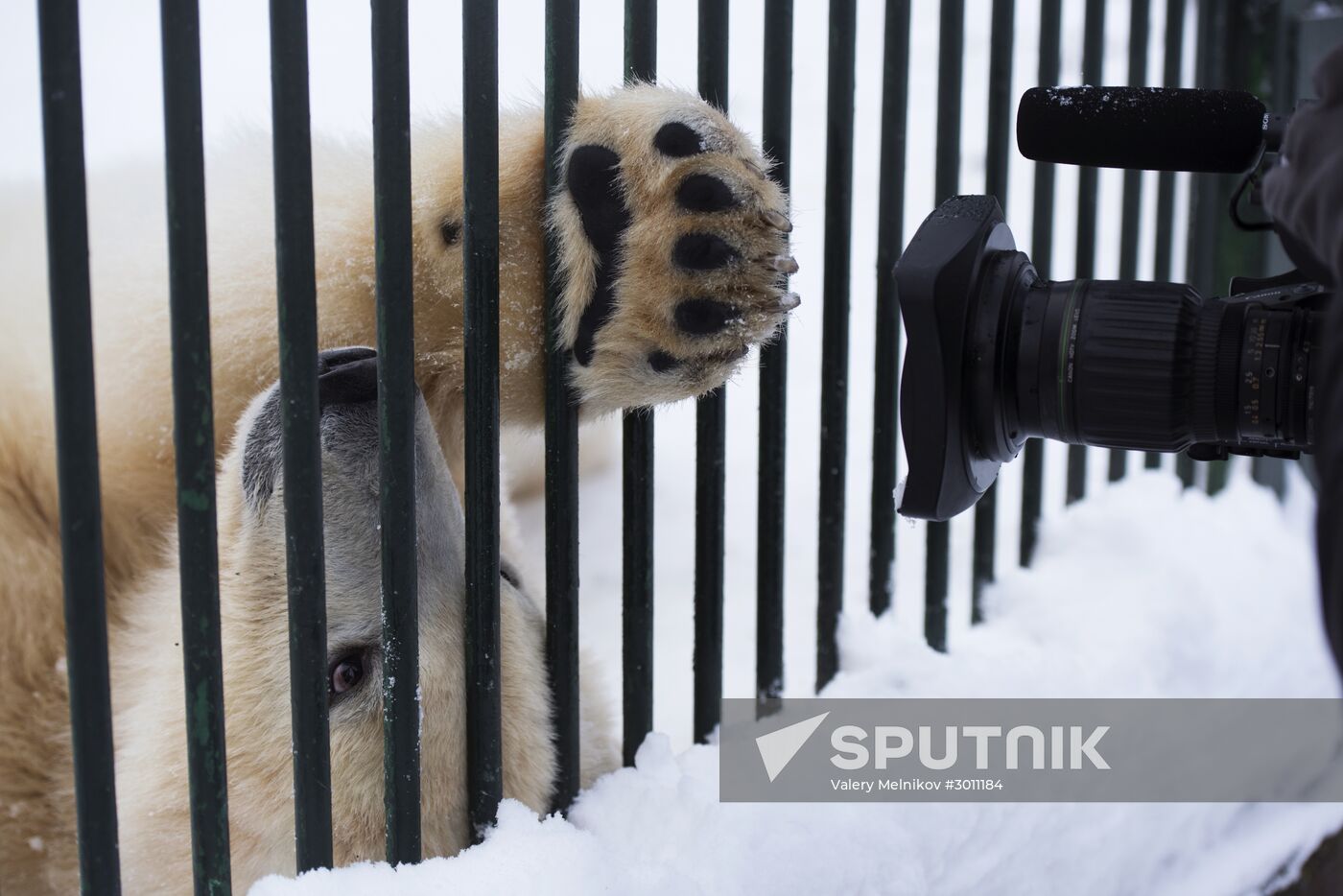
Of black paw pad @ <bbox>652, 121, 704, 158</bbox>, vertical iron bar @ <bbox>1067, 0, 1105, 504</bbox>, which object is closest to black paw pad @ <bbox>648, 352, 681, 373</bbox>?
black paw pad @ <bbox>652, 121, 704, 158</bbox>

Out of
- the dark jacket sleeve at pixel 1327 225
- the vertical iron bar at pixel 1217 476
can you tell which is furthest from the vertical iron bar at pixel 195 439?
the vertical iron bar at pixel 1217 476

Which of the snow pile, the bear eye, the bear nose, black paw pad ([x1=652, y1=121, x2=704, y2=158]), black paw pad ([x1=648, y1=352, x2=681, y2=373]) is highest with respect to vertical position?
black paw pad ([x1=652, y1=121, x2=704, y2=158])

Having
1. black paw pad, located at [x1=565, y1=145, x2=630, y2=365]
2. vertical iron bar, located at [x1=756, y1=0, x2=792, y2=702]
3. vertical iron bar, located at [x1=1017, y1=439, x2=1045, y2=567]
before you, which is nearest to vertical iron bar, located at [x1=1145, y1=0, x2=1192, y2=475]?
vertical iron bar, located at [x1=1017, y1=439, x2=1045, y2=567]

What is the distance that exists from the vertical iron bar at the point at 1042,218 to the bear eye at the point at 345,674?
4.23 ft

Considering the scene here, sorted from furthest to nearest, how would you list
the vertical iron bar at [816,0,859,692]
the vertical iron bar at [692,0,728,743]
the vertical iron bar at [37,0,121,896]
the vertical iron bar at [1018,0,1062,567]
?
the vertical iron bar at [1018,0,1062,567] → the vertical iron bar at [816,0,859,692] → the vertical iron bar at [692,0,728,743] → the vertical iron bar at [37,0,121,896]

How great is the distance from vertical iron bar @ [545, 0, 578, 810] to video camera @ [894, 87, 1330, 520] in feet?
1.39

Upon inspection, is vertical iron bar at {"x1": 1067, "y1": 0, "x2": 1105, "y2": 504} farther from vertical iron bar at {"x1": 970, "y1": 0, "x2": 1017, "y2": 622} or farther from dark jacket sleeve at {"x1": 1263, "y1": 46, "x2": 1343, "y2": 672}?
dark jacket sleeve at {"x1": 1263, "y1": 46, "x2": 1343, "y2": 672}

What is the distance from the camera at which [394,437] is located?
1.26 m

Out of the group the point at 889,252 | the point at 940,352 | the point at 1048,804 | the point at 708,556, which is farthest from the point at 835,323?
the point at 1048,804

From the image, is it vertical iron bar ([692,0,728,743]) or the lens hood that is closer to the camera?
the lens hood

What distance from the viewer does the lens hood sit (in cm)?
119

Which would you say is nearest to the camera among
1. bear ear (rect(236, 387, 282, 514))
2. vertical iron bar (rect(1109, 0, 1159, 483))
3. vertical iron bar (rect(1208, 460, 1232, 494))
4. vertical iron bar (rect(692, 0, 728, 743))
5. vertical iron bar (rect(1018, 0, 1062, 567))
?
bear ear (rect(236, 387, 282, 514))

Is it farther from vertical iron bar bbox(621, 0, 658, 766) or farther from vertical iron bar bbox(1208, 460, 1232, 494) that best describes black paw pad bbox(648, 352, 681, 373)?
vertical iron bar bbox(1208, 460, 1232, 494)

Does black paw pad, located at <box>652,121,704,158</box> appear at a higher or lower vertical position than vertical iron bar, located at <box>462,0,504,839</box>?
higher
